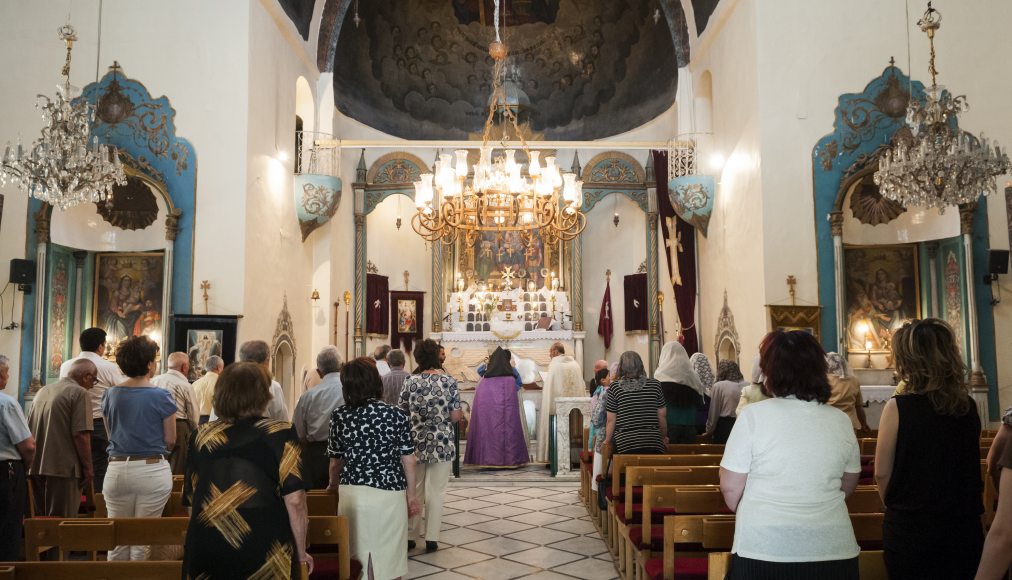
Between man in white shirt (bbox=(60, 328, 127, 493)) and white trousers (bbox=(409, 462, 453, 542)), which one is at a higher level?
man in white shirt (bbox=(60, 328, 127, 493))

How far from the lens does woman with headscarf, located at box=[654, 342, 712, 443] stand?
6098mm

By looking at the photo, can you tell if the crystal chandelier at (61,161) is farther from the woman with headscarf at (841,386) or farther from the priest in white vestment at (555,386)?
the woman with headscarf at (841,386)

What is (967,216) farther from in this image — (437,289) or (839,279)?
(437,289)

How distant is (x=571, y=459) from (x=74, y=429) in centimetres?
597

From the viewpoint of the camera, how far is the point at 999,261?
8617mm

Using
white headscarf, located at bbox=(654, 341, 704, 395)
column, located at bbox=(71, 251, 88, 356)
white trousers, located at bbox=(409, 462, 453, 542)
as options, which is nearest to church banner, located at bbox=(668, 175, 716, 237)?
white headscarf, located at bbox=(654, 341, 704, 395)

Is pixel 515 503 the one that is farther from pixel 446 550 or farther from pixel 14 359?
pixel 14 359

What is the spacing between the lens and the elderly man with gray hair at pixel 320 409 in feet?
17.4

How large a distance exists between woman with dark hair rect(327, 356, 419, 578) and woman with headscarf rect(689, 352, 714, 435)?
3.32m

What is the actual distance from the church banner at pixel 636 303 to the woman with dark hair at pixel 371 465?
37.4 ft

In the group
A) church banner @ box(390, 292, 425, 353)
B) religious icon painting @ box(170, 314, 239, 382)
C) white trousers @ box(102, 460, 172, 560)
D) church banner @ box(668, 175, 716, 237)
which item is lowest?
white trousers @ box(102, 460, 172, 560)

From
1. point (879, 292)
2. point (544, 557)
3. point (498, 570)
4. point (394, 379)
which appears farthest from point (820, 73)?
point (498, 570)

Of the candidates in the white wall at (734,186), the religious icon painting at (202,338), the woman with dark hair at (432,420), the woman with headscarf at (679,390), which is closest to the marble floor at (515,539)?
the woman with dark hair at (432,420)

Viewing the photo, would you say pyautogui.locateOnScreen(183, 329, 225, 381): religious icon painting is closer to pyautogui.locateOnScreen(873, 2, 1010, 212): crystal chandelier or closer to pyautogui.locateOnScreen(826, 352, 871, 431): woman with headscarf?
pyautogui.locateOnScreen(826, 352, 871, 431): woman with headscarf
